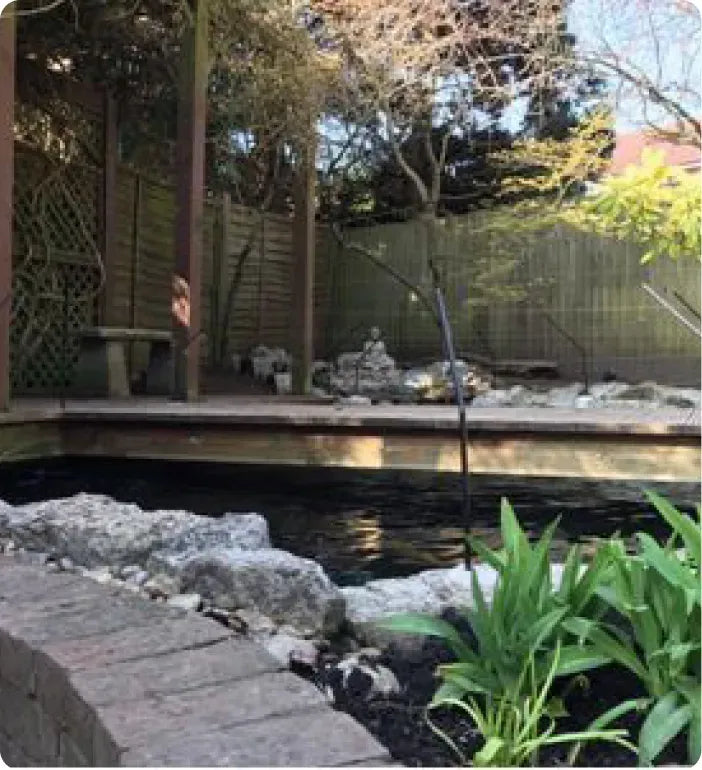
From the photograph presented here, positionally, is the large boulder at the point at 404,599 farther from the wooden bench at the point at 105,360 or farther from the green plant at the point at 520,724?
the wooden bench at the point at 105,360

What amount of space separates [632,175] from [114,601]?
270 centimetres

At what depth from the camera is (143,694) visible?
1386 mm

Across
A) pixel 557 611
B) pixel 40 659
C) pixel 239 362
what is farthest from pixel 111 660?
pixel 239 362

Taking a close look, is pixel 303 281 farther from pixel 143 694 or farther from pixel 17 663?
pixel 143 694

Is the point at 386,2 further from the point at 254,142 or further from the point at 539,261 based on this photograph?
the point at 539,261

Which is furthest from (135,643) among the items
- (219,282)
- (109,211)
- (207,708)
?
(219,282)

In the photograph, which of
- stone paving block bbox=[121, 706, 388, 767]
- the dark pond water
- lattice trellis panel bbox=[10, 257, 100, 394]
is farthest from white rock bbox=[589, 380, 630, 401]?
stone paving block bbox=[121, 706, 388, 767]

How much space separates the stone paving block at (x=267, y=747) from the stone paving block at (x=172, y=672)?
0.16 metres

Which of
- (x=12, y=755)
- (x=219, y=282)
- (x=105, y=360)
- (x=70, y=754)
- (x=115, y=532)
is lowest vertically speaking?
(x=12, y=755)

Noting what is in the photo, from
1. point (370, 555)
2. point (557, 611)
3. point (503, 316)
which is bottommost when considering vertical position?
point (370, 555)

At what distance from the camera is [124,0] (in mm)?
6914

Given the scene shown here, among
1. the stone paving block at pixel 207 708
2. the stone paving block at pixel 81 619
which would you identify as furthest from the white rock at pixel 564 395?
the stone paving block at pixel 207 708

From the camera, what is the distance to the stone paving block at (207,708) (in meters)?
1.27

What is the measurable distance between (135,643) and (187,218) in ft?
18.4
